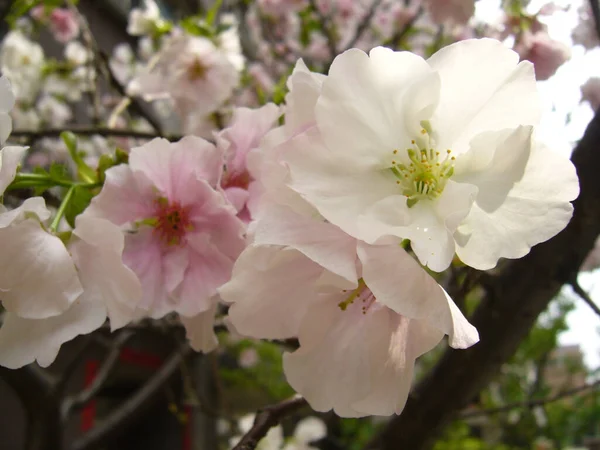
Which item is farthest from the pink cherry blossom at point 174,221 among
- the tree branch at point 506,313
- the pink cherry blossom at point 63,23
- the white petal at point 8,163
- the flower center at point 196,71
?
the pink cherry blossom at point 63,23

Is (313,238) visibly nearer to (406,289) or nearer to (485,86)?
(406,289)

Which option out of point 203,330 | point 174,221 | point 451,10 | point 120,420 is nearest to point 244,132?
point 174,221

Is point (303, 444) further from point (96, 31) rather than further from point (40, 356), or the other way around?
point (96, 31)

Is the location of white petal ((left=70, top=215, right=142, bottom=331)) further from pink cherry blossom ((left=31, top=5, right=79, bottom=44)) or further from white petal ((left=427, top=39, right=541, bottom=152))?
pink cherry blossom ((left=31, top=5, right=79, bottom=44))

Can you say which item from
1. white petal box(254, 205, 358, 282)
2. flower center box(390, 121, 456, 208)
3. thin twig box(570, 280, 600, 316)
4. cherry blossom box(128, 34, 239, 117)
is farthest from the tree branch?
cherry blossom box(128, 34, 239, 117)

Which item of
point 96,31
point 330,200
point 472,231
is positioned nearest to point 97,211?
point 330,200

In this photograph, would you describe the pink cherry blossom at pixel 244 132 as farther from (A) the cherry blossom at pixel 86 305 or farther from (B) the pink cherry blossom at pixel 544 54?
(B) the pink cherry blossom at pixel 544 54
